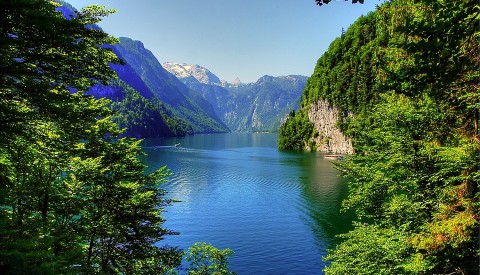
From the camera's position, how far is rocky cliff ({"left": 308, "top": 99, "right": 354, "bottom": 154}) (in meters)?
148

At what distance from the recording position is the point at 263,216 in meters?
53.2

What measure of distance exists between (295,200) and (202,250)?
3786cm

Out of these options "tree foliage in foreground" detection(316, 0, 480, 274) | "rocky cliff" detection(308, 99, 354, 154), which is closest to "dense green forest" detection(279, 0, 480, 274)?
"tree foliage in foreground" detection(316, 0, 480, 274)

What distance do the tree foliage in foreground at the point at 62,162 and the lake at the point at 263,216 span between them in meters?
15.7

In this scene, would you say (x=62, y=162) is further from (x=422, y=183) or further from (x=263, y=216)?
(x=263, y=216)

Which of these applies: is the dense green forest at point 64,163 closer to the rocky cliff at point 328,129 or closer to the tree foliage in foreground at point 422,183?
the tree foliage in foreground at point 422,183

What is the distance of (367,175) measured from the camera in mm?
25000

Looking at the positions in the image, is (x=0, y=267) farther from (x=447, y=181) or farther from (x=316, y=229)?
(x=316, y=229)

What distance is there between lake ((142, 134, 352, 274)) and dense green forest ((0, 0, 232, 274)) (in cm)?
1369

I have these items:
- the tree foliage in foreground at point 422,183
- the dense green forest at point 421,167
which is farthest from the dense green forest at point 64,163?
the tree foliage in foreground at point 422,183

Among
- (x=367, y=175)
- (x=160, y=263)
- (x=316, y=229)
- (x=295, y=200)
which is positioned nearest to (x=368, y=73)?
(x=295, y=200)

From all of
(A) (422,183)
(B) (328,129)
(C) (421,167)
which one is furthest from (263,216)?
(B) (328,129)

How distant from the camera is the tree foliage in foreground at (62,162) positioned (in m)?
10.6

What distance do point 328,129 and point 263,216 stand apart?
366ft
